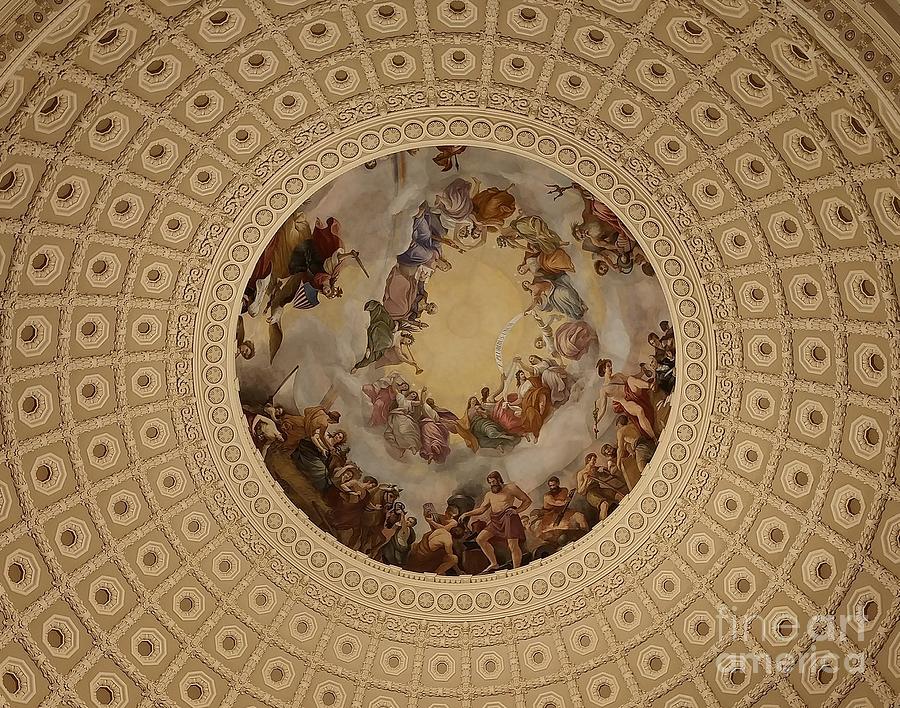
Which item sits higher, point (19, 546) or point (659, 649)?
point (659, 649)

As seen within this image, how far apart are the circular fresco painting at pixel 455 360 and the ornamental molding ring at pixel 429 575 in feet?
1.71

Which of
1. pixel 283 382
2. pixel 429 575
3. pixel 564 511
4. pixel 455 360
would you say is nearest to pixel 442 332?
pixel 455 360

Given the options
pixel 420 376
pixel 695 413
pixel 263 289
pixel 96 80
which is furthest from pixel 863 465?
pixel 96 80

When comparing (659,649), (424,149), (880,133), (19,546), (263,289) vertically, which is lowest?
(19,546)

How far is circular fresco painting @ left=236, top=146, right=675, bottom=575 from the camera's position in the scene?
67.4 ft

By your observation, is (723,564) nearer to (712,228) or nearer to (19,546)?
(712,228)

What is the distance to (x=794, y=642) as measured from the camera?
1858 centimetres

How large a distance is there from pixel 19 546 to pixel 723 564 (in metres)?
11.9

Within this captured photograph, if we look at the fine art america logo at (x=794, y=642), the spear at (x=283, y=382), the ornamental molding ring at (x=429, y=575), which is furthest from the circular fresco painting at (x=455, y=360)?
the fine art america logo at (x=794, y=642)

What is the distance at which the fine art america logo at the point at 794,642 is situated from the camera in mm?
17844

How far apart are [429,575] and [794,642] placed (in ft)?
22.0

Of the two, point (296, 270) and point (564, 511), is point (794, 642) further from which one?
point (296, 270)

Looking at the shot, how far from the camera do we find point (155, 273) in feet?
60.4

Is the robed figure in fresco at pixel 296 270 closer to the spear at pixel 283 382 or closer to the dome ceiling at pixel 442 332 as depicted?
the dome ceiling at pixel 442 332
